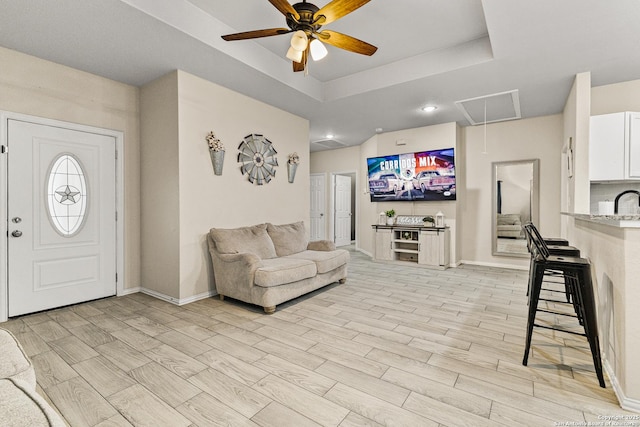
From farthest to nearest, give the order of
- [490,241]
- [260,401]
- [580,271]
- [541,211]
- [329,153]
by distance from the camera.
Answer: [329,153] < [490,241] < [541,211] < [580,271] < [260,401]

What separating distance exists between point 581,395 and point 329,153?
279 inches

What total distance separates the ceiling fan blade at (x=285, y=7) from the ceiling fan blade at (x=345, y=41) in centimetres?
25

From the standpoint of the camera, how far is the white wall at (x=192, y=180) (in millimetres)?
3533

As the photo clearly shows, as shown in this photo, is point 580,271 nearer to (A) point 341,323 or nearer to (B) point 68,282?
(A) point 341,323

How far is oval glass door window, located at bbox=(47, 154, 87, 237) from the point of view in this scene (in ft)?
11.0

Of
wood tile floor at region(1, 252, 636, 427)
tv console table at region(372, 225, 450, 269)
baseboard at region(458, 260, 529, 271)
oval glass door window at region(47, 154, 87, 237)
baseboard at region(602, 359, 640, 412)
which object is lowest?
wood tile floor at region(1, 252, 636, 427)

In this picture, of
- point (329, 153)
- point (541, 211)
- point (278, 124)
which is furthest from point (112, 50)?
point (541, 211)

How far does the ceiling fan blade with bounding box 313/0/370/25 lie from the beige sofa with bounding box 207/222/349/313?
2.28m

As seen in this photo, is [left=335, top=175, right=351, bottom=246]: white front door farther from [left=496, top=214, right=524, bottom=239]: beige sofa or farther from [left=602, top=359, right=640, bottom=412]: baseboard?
[left=602, top=359, right=640, bottom=412]: baseboard

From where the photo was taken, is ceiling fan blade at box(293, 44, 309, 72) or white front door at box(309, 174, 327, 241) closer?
ceiling fan blade at box(293, 44, 309, 72)

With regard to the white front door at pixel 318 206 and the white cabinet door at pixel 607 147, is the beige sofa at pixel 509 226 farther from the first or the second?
the white front door at pixel 318 206

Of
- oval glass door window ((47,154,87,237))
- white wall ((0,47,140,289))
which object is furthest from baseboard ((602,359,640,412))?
oval glass door window ((47,154,87,237))

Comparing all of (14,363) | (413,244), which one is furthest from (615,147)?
(14,363)

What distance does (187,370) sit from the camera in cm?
212
